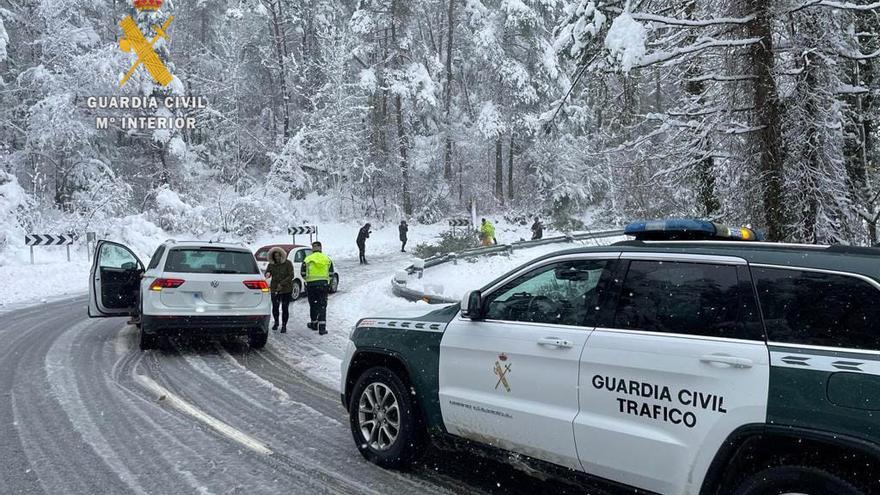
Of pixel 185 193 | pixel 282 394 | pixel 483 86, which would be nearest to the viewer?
pixel 282 394

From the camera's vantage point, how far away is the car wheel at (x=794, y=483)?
2.81 m

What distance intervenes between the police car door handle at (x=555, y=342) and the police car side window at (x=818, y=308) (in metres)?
1.11

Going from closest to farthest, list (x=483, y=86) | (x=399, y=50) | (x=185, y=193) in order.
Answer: (x=185, y=193) < (x=399, y=50) < (x=483, y=86)

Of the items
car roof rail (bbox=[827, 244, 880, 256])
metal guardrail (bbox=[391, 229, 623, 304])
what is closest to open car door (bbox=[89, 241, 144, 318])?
metal guardrail (bbox=[391, 229, 623, 304])

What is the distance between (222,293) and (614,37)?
255 inches

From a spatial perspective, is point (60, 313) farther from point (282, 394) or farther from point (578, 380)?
point (578, 380)

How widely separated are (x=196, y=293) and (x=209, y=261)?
583mm

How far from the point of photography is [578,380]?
3756 mm

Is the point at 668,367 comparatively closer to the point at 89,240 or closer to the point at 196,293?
the point at 196,293

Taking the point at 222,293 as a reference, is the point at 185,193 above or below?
above

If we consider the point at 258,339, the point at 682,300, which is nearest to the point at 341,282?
the point at 258,339

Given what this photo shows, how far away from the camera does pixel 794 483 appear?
294cm

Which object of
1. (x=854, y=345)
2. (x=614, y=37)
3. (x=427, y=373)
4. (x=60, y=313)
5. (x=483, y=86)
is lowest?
(x=60, y=313)

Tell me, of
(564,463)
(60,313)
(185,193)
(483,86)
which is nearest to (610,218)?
(483,86)
